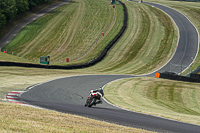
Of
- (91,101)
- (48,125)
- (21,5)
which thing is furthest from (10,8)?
(48,125)

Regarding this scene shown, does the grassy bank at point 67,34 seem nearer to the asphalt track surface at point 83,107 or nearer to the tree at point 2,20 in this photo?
the tree at point 2,20

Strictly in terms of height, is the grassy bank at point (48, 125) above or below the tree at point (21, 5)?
below

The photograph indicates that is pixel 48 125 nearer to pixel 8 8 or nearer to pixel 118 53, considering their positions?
pixel 118 53

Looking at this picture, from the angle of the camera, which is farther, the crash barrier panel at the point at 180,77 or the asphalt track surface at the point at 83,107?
the crash barrier panel at the point at 180,77

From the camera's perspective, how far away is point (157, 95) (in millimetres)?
26562

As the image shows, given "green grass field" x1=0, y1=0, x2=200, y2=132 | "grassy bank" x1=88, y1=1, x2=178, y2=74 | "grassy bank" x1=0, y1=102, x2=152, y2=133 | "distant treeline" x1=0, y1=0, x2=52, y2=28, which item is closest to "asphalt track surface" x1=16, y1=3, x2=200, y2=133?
"green grass field" x1=0, y1=0, x2=200, y2=132

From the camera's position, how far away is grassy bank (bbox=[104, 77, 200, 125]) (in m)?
21.2

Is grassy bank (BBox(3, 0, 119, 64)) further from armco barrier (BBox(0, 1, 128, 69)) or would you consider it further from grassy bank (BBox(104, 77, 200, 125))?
grassy bank (BBox(104, 77, 200, 125))

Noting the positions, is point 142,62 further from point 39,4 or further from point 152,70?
point 39,4

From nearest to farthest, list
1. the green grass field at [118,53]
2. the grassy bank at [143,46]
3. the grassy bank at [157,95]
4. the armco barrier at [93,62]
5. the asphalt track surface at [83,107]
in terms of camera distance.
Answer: the asphalt track surface at [83,107], the grassy bank at [157,95], the green grass field at [118,53], the armco barrier at [93,62], the grassy bank at [143,46]

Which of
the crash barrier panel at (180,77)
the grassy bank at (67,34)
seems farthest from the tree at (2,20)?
the crash barrier panel at (180,77)

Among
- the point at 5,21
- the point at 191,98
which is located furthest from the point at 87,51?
the point at 191,98

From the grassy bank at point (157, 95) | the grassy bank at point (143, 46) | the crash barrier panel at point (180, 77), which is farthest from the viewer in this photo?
the grassy bank at point (143, 46)

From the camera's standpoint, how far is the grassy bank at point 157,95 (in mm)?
21234
